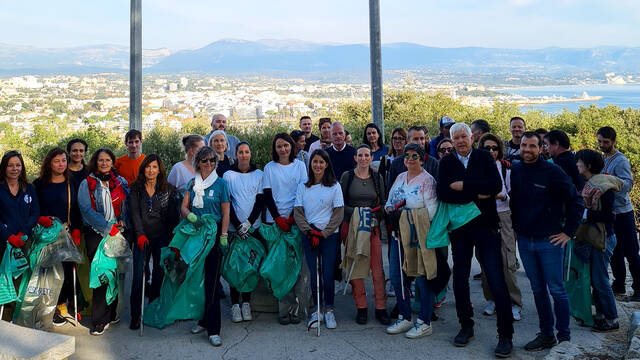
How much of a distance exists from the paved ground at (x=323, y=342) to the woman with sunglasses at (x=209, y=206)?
31cm

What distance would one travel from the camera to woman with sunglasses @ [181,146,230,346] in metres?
5.35

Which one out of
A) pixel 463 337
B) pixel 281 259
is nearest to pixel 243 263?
pixel 281 259

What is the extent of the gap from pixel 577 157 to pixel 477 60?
83.4 metres

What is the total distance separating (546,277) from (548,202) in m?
0.65

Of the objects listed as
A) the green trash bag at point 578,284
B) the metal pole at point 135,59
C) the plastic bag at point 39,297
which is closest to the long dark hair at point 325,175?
the green trash bag at point 578,284

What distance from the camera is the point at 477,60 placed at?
84.2m

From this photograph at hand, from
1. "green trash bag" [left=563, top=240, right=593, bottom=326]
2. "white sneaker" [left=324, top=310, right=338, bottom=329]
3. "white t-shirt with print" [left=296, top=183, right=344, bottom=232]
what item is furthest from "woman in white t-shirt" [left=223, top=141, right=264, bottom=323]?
"green trash bag" [left=563, top=240, right=593, bottom=326]

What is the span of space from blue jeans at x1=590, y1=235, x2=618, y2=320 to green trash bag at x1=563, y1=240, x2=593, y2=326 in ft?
0.20

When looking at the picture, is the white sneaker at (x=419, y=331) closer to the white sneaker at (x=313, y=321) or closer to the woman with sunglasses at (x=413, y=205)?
the woman with sunglasses at (x=413, y=205)

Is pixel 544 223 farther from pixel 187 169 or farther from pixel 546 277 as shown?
pixel 187 169

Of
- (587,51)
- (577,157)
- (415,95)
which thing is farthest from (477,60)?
(577,157)

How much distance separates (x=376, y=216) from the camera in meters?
5.67

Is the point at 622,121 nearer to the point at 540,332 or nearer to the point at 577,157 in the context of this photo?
the point at 577,157

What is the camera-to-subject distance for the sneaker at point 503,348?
4.74 m
